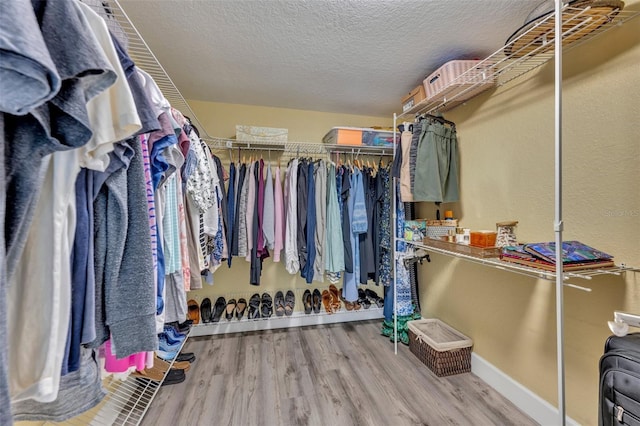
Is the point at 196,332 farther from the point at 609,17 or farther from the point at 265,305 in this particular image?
the point at 609,17

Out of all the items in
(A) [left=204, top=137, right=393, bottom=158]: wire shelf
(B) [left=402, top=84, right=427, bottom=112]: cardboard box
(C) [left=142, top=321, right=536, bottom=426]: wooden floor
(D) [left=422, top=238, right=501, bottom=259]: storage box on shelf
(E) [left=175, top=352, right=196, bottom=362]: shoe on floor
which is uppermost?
(B) [left=402, top=84, right=427, bottom=112]: cardboard box

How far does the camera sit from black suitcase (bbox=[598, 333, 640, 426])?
0.73m

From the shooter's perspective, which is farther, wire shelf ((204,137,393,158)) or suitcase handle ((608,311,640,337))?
wire shelf ((204,137,393,158))

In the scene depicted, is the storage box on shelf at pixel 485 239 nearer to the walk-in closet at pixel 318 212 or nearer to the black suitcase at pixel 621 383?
the walk-in closet at pixel 318 212

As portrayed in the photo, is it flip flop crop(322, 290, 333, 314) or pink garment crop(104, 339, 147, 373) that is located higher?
pink garment crop(104, 339, 147, 373)

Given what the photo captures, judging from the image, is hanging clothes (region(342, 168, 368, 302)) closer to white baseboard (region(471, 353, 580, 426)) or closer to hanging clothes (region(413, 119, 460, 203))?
hanging clothes (region(413, 119, 460, 203))

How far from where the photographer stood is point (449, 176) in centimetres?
183

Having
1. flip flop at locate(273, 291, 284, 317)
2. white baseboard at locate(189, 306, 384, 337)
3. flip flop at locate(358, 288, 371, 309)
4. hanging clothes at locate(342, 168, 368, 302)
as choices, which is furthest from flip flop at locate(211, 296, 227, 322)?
flip flop at locate(358, 288, 371, 309)

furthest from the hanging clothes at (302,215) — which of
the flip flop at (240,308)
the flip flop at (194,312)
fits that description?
the flip flop at (194,312)

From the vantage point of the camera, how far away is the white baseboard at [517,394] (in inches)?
51.1

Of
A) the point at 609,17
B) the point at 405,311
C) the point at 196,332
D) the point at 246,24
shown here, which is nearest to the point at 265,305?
the point at 196,332

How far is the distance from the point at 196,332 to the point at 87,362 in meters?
1.97

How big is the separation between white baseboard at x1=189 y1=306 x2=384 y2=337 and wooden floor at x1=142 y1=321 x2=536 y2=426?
0.18m

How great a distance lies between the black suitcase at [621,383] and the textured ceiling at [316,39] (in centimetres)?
154
